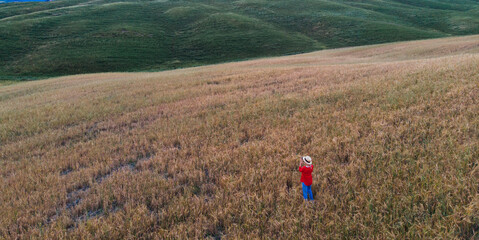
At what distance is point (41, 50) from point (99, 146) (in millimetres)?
74835

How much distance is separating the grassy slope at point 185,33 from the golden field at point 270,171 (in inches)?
2038

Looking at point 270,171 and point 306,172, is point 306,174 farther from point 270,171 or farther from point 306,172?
point 270,171

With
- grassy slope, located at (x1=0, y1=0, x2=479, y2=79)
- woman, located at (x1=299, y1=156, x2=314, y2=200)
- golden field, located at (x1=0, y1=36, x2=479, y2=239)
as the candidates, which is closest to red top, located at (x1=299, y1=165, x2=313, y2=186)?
woman, located at (x1=299, y1=156, x2=314, y2=200)

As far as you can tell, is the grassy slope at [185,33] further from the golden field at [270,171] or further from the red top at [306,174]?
the red top at [306,174]

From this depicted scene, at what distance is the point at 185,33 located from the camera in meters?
83.9

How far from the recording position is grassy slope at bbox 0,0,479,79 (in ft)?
191

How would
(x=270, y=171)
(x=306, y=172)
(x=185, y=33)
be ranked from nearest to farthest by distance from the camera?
(x=306, y=172)
(x=270, y=171)
(x=185, y=33)

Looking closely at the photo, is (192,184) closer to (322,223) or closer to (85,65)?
(322,223)

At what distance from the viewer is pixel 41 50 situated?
61.3 m

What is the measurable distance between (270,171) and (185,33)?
87.9 m

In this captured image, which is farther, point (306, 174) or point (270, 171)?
point (270, 171)

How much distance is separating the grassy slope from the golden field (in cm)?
5178

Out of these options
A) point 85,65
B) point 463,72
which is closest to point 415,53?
point 463,72

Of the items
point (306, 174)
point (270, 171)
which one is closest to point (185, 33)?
point (270, 171)
